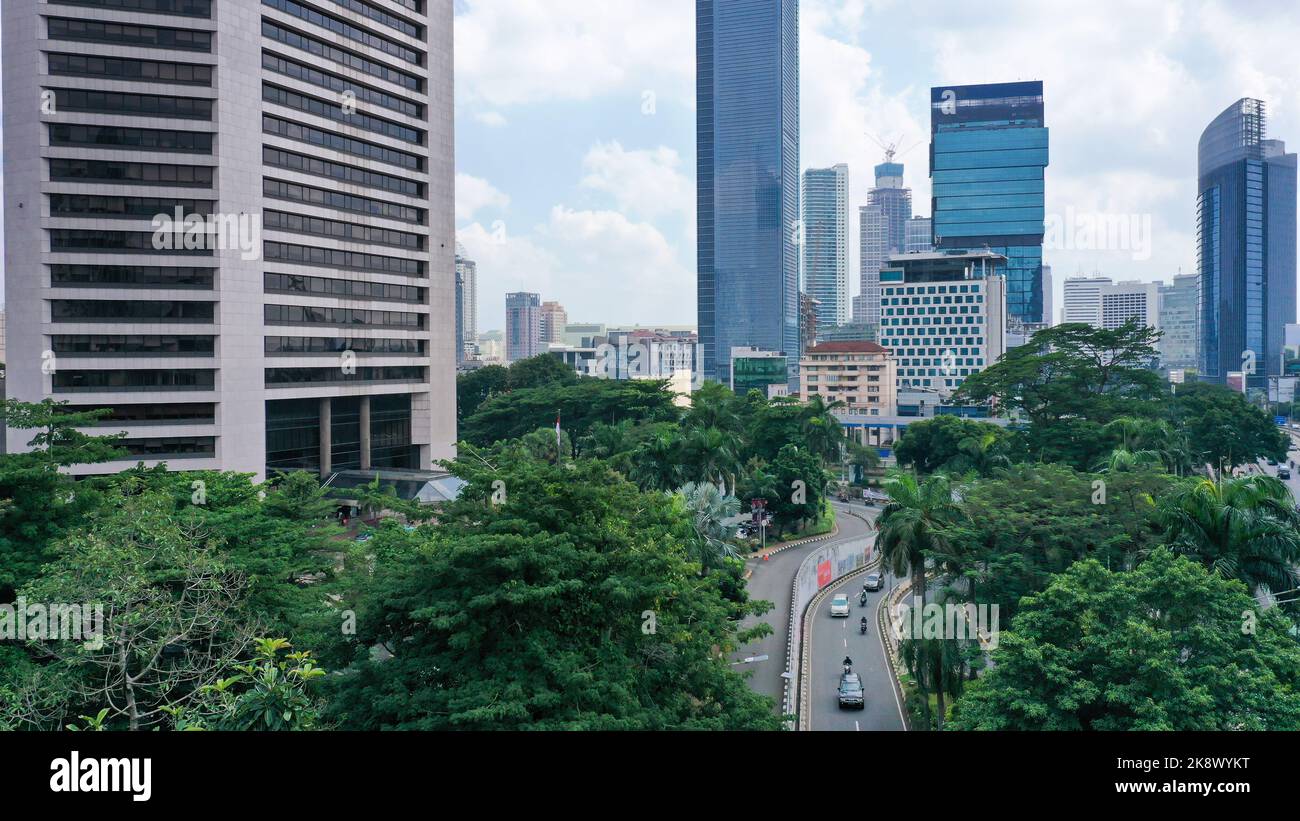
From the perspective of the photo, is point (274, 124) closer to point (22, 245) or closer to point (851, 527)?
point (22, 245)

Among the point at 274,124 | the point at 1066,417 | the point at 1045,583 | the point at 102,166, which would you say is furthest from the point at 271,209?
the point at 1066,417

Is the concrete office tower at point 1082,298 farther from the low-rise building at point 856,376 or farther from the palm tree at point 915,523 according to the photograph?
the palm tree at point 915,523

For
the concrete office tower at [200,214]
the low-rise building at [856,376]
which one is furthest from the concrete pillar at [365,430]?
the low-rise building at [856,376]

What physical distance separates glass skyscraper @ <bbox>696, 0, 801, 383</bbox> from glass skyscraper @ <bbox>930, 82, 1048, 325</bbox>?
34.9 m

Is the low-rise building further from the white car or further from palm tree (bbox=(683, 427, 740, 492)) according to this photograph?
the white car

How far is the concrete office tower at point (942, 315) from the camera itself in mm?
111750

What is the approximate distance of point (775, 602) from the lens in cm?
3362

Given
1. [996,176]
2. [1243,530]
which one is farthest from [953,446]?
[996,176]

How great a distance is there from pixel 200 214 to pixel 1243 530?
4256 centimetres

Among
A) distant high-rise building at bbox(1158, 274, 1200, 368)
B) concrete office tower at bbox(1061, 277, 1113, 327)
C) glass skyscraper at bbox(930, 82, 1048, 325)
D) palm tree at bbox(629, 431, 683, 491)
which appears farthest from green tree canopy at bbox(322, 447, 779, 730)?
concrete office tower at bbox(1061, 277, 1113, 327)

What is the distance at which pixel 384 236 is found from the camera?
160 ft

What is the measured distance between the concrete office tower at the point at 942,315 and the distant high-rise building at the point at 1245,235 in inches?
934

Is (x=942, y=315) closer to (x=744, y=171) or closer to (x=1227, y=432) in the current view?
(x=1227, y=432)
